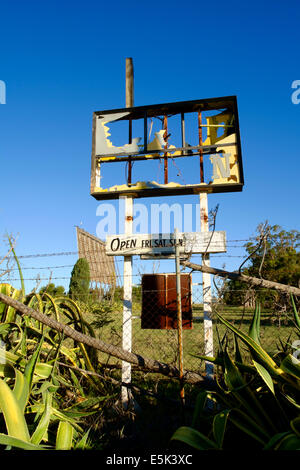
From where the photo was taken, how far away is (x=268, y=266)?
38.6 feet

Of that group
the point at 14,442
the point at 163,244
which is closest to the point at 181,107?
the point at 163,244

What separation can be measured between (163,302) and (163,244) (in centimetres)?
90

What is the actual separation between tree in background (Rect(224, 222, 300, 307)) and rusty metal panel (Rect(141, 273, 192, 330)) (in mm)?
586

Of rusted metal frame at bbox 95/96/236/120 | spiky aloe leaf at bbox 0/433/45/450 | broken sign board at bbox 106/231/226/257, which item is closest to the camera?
spiky aloe leaf at bbox 0/433/45/450

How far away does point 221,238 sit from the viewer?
455cm

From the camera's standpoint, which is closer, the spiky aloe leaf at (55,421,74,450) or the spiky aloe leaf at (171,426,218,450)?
the spiky aloe leaf at (171,426,218,450)

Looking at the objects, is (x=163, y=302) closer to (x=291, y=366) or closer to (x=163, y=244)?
(x=163, y=244)

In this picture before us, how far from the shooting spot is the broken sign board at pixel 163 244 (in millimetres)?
4535

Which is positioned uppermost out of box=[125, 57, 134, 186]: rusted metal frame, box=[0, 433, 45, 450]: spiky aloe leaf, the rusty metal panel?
box=[125, 57, 134, 186]: rusted metal frame

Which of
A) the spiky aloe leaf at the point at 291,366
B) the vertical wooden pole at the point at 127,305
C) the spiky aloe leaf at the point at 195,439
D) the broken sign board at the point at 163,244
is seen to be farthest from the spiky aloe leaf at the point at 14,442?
the broken sign board at the point at 163,244

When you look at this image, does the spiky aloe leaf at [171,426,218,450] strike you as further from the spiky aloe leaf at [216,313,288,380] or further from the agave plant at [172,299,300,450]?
the spiky aloe leaf at [216,313,288,380]

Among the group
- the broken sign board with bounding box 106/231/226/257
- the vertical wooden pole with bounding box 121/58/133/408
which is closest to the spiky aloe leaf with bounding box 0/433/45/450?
the vertical wooden pole with bounding box 121/58/133/408

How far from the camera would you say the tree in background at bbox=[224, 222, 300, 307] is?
3.56 metres
